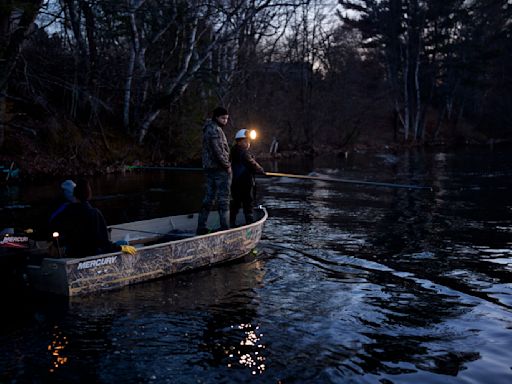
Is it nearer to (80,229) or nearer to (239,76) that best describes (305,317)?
(80,229)

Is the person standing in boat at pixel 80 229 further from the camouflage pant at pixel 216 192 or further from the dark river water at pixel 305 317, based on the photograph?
the camouflage pant at pixel 216 192

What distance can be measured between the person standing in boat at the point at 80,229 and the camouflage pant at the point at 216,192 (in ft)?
6.67

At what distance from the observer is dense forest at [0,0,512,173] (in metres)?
20.3

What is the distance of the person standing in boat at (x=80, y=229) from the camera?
22.8 ft

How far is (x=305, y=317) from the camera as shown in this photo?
6297 mm

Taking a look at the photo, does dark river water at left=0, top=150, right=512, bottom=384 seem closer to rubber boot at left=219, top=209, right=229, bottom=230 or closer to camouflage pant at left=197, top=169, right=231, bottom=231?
rubber boot at left=219, top=209, right=229, bottom=230

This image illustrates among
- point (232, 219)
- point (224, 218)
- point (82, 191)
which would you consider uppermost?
point (82, 191)

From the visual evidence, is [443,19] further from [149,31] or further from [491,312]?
[491,312]

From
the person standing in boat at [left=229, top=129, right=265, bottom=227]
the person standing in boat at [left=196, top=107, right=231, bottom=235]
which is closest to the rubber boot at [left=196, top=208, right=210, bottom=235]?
the person standing in boat at [left=196, top=107, right=231, bottom=235]

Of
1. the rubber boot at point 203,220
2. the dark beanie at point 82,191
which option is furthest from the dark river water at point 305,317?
the dark beanie at point 82,191

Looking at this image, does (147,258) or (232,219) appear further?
(232,219)

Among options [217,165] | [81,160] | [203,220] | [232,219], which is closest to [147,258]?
[203,220]

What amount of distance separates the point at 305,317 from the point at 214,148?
331 centimetres

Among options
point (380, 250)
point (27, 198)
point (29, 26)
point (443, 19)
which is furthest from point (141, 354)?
point (443, 19)
